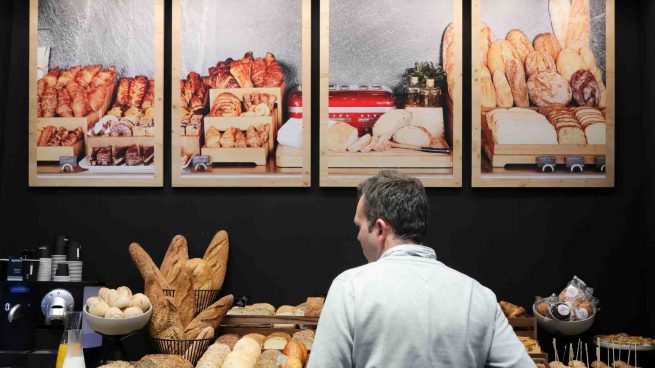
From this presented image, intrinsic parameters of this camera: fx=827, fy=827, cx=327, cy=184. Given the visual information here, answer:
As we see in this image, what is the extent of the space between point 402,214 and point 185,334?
2.25m

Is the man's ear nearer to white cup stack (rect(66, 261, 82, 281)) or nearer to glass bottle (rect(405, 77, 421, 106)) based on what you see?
glass bottle (rect(405, 77, 421, 106))

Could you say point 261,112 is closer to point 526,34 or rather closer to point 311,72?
point 311,72

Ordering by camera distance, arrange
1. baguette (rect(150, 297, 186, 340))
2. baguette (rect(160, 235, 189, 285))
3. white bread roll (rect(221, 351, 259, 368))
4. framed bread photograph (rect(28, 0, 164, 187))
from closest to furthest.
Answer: white bread roll (rect(221, 351, 259, 368))
baguette (rect(150, 297, 186, 340))
baguette (rect(160, 235, 189, 285))
framed bread photograph (rect(28, 0, 164, 187))

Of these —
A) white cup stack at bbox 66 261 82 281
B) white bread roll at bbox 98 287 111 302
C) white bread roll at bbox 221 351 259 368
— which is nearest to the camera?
white bread roll at bbox 221 351 259 368

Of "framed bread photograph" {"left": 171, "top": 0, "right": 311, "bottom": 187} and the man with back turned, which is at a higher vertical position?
"framed bread photograph" {"left": 171, "top": 0, "right": 311, "bottom": 187}

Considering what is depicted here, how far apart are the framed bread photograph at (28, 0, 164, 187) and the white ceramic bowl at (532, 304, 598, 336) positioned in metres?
2.31

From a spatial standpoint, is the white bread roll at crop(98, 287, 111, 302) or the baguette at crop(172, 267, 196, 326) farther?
the baguette at crop(172, 267, 196, 326)

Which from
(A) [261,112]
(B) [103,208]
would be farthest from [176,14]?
(B) [103,208]

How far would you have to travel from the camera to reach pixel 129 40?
4891 mm

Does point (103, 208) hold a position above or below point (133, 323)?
above

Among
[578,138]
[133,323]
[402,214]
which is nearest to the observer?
[402,214]

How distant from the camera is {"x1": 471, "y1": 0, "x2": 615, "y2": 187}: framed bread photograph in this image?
15.6ft

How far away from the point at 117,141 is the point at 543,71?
2.51m

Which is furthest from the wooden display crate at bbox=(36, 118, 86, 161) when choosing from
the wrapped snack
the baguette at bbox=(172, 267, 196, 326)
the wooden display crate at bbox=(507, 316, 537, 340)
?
the wrapped snack
